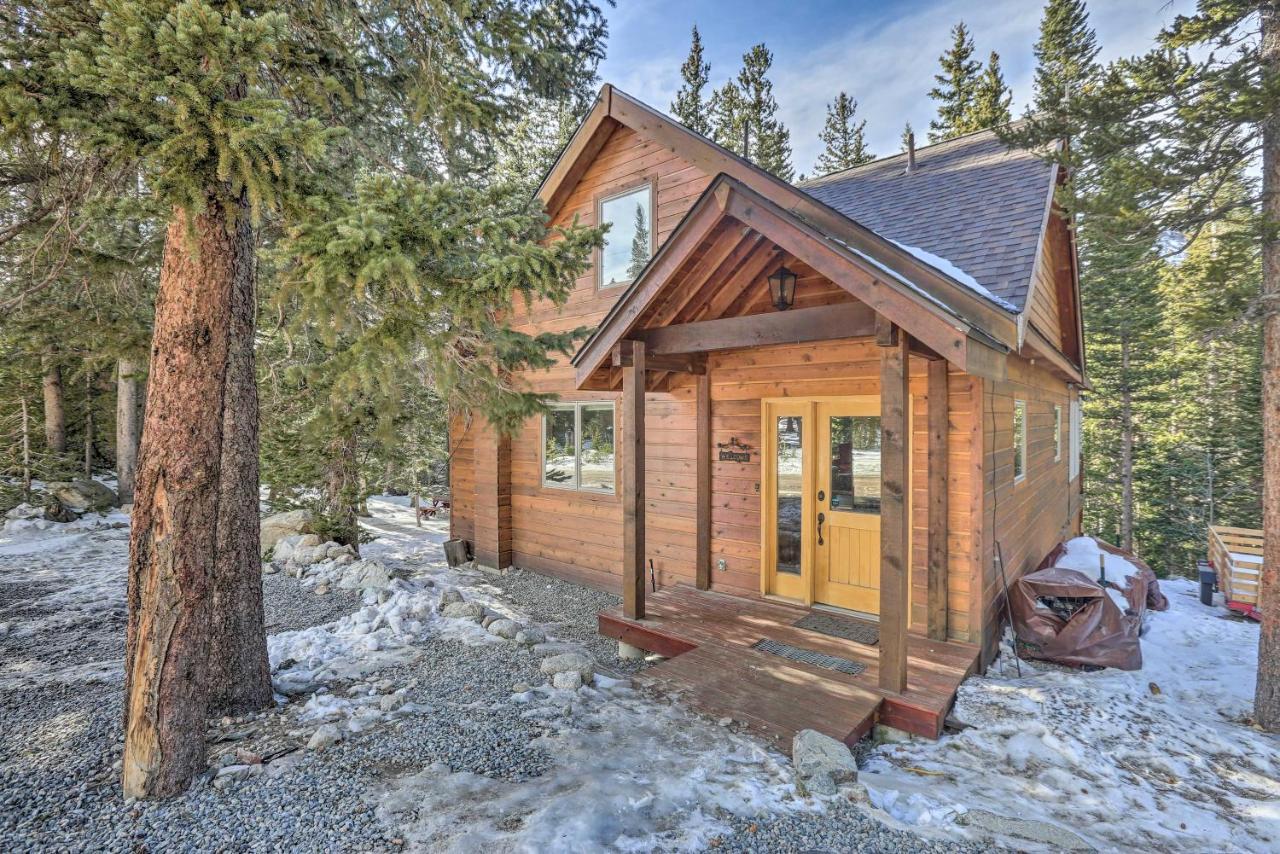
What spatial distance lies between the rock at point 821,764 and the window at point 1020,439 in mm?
4085

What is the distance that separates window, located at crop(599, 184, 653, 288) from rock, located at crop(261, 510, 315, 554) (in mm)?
5706

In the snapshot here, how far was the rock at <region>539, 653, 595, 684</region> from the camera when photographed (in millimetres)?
4477

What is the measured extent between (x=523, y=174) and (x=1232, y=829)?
15.7m

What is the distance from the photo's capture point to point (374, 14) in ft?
15.0

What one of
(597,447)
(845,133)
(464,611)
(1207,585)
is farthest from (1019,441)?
(845,133)

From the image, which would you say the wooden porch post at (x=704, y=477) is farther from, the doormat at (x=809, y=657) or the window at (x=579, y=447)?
the window at (x=579, y=447)

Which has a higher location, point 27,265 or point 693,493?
point 27,265

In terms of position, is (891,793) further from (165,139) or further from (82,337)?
(82,337)

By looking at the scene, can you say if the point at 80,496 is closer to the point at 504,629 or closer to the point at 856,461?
the point at 504,629

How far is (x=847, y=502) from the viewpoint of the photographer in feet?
18.7

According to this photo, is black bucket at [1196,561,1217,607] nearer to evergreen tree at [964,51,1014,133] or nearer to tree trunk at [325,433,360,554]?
tree trunk at [325,433,360,554]

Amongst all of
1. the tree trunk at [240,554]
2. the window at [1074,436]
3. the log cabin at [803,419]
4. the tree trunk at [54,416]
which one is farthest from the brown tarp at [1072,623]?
the tree trunk at [54,416]

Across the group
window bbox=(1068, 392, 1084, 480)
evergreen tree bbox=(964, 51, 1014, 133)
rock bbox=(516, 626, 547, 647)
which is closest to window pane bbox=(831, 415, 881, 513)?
rock bbox=(516, 626, 547, 647)

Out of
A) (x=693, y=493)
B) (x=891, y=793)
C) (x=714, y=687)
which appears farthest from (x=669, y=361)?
(x=891, y=793)
